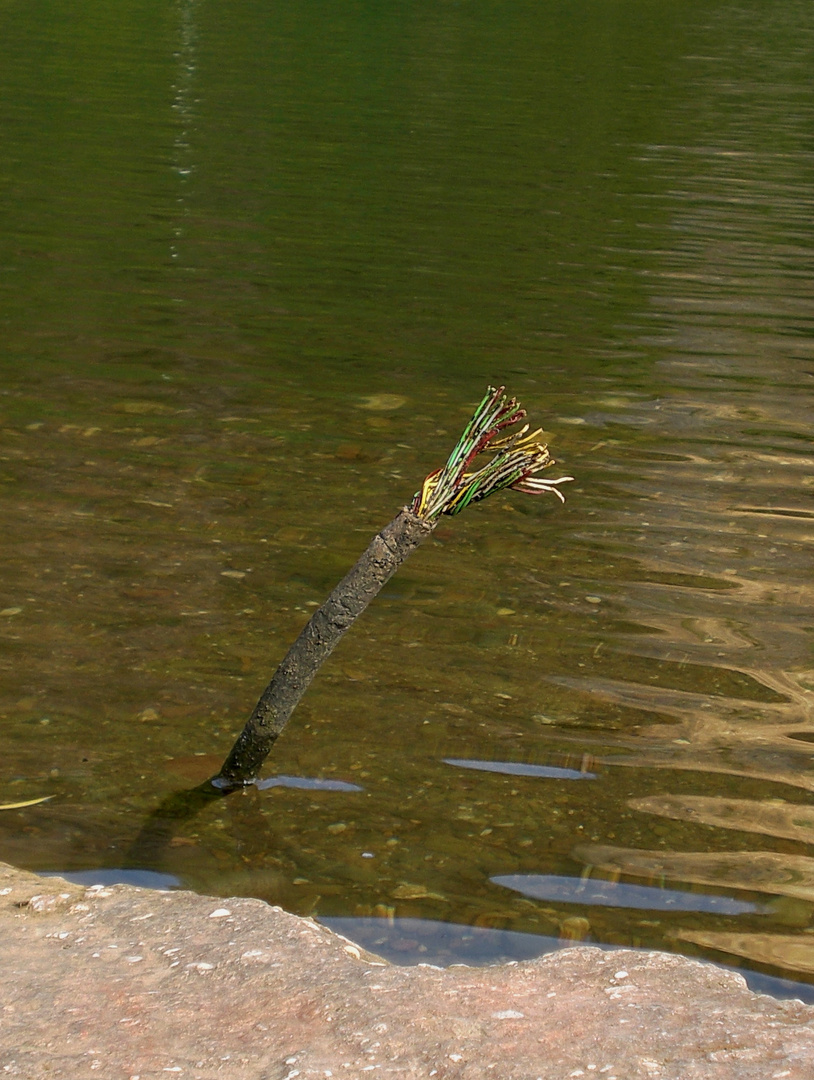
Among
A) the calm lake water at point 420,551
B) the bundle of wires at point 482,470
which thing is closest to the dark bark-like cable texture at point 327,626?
the bundle of wires at point 482,470

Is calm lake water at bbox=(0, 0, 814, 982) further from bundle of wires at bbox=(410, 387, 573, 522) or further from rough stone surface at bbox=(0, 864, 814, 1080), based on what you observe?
bundle of wires at bbox=(410, 387, 573, 522)

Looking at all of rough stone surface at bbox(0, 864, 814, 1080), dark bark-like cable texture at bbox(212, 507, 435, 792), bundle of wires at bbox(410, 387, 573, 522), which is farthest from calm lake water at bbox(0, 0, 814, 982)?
bundle of wires at bbox(410, 387, 573, 522)

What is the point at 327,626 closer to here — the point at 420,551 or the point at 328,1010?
the point at 328,1010

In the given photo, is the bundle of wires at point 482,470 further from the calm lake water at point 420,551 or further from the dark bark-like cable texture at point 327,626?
the calm lake water at point 420,551

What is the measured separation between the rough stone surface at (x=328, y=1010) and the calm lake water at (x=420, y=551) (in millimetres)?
654

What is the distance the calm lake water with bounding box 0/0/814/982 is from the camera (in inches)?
165

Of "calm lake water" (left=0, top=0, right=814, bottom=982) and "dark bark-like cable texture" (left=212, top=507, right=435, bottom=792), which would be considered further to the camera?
"calm lake water" (left=0, top=0, right=814, bottom=982)

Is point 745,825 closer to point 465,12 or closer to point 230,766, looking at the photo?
point 230,766

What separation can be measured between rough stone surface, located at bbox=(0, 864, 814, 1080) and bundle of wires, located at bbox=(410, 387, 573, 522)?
3.78ft

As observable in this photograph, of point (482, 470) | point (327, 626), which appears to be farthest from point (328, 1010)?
point (482, 470)

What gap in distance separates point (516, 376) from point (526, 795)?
16.1ft

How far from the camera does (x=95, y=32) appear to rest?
29250 mm

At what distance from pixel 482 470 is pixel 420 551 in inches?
105

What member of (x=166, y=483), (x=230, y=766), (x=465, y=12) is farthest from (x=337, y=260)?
(x=465, y=12)
